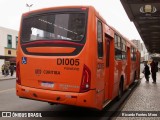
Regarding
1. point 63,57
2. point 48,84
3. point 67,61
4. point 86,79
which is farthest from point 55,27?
point 86,79

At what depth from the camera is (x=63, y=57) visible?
7.09 meters

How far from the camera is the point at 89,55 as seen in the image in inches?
270

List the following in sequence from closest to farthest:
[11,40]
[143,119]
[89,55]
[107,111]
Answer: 1. [89,55]
2. [143,119]
3. [107,111]
4. [11,40]

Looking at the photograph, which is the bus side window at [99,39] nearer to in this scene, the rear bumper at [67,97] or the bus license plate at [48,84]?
the rear bumper at [67,97]

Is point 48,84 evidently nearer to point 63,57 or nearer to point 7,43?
point 63,57

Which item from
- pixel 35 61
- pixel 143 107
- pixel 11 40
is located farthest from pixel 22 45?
pixel 11 40

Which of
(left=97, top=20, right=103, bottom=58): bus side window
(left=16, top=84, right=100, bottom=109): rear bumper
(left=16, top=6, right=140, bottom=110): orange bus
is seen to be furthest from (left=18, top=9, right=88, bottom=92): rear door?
(left=97, top=20, right=103, bottom=58): bus side window

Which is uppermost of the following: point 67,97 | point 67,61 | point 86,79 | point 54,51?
point 54,51

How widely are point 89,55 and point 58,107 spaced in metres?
3.47

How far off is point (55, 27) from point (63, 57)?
87cm

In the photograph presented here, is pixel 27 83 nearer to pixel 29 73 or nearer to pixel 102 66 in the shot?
pixel 29 73

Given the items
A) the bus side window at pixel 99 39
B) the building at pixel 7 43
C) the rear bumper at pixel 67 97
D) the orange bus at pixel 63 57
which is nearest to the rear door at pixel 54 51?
the orange bus at pixel 63 57

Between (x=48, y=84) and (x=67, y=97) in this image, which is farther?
(x=48, y=84)

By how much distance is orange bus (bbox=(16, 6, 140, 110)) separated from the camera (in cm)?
688
